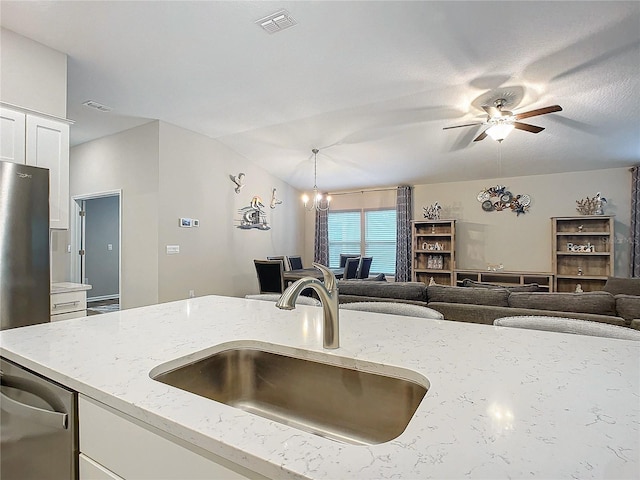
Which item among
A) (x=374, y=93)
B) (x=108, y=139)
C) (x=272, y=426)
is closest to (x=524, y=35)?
(x=374, y=93)

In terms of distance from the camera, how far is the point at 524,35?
296 cm

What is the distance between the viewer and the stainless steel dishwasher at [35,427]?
2.85 ft

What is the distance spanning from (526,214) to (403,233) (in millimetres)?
2224

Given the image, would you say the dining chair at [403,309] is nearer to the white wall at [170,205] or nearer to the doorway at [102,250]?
the white wall at [170,205]

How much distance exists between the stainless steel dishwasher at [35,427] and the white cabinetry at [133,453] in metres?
0.04

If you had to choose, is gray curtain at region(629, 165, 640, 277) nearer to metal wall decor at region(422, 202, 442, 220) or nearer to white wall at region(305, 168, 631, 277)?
white wall at region(305, 168, 631, 277)

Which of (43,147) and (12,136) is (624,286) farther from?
(12,136)

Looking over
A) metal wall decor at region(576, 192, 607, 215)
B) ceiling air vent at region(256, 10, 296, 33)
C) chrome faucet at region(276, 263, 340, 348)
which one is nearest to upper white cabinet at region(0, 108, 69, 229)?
ceiling air vent at region(256, 10, 296, 33)

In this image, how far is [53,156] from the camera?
3.07 m

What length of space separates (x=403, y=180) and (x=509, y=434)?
22.1 ft

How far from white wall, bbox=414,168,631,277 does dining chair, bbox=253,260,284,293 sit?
3.43m

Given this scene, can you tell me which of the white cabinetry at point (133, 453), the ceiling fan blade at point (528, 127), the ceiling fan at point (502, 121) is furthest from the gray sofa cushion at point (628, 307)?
the white cabinetry at point (133, 453)

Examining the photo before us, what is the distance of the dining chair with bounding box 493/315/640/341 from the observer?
1.28 m

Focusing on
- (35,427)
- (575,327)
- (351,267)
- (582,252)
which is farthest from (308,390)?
(582,252)
